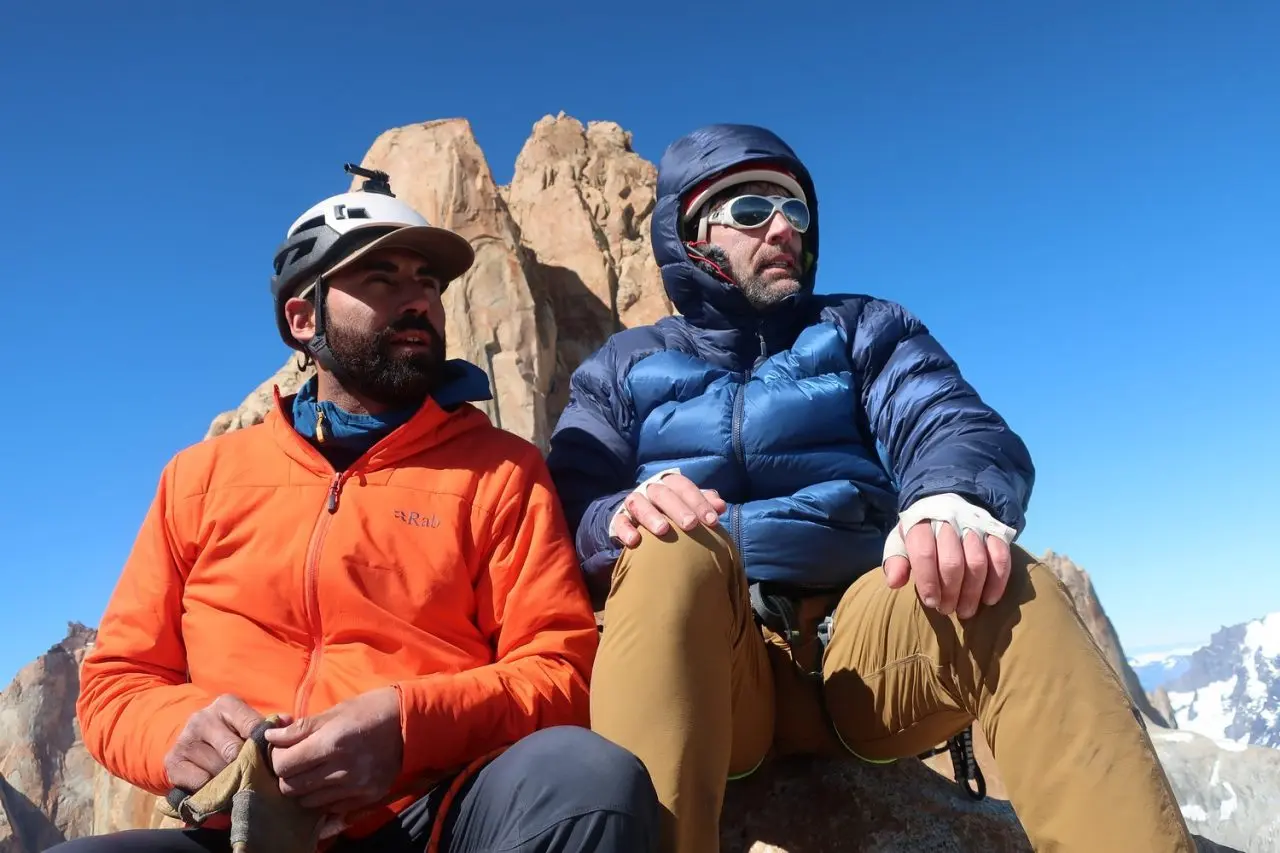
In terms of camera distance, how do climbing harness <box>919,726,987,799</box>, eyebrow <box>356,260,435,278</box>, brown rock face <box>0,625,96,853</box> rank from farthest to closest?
1. brown rock face <box>0,625,96,853</box>
2. eyebrow <box>356,260,435,278</box>
3. climbing harness <box>919,726,987,799</box>

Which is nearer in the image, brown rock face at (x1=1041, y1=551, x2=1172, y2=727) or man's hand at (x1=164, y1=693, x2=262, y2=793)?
man's hand at (x1=164, y1=693, x2=262, y2=793)

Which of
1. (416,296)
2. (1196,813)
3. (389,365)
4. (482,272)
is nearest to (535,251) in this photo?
(482,272)

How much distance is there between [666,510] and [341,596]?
0.87m

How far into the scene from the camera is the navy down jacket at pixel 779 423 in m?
2.49

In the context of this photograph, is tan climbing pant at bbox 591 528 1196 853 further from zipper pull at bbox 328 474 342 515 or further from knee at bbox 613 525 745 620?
zipper pull at bbox 328 474 342 515

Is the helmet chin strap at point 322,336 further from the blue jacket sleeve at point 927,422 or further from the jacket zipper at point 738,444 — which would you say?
the blue jacket sleeve at point 927,422

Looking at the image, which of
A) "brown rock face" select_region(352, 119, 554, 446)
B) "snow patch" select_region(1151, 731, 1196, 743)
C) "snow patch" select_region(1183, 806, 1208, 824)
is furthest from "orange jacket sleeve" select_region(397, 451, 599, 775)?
"brown rock face" select_region(352, 119, 554, 446)

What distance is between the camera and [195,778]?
6.12 feet

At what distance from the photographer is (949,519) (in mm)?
1891

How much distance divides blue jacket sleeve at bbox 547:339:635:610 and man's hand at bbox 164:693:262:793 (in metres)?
1.03

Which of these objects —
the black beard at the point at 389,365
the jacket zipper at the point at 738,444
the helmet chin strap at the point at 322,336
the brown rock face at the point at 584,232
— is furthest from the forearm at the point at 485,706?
the brown rock face at the point at 584,232

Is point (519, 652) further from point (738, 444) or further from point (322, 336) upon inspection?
point (322, 336)

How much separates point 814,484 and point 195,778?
171 centimetres

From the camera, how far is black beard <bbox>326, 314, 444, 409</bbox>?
2730 millimetres
